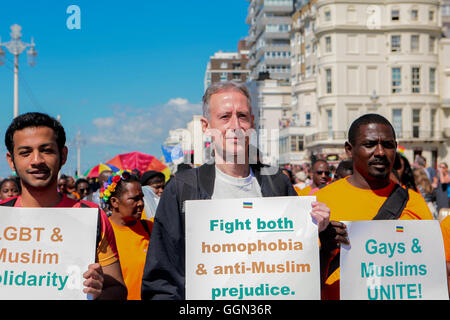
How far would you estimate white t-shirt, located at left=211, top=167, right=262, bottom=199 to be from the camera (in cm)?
315

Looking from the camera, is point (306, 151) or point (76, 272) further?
point (306, 151)

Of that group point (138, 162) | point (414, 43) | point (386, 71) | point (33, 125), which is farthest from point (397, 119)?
point (33, 125)

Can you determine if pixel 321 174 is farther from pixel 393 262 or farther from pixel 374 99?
pixel 374 99

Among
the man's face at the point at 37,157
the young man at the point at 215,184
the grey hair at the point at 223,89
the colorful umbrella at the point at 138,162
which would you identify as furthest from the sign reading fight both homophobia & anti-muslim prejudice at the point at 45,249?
the colorful umbrella at the point at 138,162

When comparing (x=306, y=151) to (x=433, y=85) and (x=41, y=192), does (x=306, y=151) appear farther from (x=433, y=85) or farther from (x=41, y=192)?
(x=41, y=192)

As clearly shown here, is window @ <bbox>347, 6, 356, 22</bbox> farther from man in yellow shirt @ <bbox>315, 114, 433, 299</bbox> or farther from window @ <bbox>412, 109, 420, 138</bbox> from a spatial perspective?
man in yellow shirt @ <bbox>315, 114, 433, 299</bbox>

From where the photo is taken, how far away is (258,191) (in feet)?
10.4

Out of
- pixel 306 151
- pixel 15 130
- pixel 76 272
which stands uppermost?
pixel 306 151

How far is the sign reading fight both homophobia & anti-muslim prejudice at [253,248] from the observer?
292cm

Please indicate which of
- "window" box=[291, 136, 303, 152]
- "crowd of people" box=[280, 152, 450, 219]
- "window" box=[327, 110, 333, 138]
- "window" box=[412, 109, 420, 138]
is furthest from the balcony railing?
"crowd of people" box=[280, 152, 450, 219]

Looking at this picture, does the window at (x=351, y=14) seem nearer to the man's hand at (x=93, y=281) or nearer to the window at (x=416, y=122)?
the window at (x=416, y=122)

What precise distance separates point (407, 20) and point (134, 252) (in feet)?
183

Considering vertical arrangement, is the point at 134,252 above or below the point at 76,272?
above
